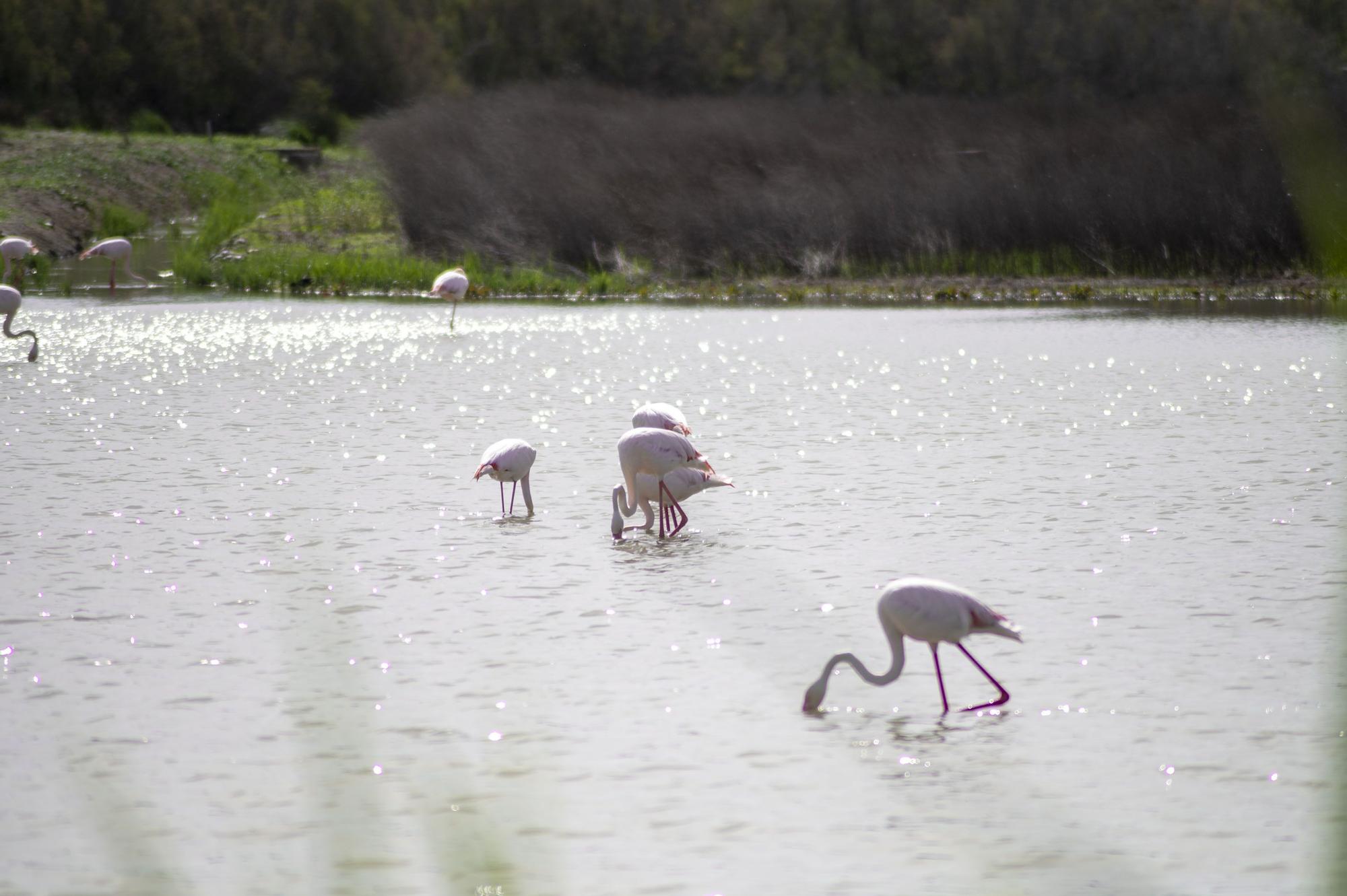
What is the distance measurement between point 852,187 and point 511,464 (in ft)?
56.4

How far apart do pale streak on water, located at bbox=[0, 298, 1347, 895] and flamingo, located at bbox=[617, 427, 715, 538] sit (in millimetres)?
368

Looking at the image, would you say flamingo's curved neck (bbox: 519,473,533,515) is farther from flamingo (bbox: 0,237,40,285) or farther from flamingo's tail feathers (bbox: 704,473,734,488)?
flamingo (bbox: 0,237,40,285)

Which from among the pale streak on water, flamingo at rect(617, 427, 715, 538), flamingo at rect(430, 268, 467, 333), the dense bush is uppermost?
the dense bush

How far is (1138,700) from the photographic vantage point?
560 cm

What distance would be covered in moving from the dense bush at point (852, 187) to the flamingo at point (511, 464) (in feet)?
53.9

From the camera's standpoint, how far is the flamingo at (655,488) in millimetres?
8383

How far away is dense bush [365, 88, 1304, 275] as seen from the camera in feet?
77.8

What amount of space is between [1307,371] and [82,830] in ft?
40.5

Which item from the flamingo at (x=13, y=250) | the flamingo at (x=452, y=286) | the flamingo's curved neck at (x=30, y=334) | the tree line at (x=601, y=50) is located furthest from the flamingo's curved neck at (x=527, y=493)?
the tree line at (x=601, y=50)

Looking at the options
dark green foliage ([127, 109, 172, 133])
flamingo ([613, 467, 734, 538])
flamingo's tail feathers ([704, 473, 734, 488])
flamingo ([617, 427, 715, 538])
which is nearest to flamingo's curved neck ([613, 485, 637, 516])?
flamingo ([613, 467, 734, 538])

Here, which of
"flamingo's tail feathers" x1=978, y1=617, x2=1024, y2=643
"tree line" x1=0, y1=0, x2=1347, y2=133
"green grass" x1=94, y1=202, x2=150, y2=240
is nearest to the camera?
"flamingo's tail feathers" x1=978, y1=617, x2=1024, y2=643

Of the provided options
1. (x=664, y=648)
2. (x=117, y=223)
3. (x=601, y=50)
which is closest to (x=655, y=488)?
(x=664, y=648)

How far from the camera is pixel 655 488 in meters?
8.46

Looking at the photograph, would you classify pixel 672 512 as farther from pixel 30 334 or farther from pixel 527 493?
pixel 30 334
